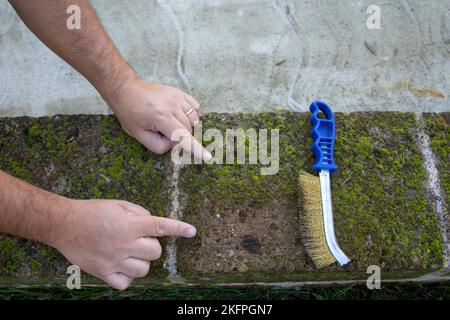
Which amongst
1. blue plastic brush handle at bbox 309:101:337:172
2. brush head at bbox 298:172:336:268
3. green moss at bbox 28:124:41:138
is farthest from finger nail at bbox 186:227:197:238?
green moss at bbox 28:124:41:138

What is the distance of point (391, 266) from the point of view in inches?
66.8

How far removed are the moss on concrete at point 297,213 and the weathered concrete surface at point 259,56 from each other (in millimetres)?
696

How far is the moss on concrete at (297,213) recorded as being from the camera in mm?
1687

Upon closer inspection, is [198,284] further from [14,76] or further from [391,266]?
[14,76]

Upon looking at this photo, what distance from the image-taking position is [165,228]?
64.3 inches

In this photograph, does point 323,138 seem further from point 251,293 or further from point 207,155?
point 251,293

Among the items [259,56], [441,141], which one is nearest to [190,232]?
[441,141]

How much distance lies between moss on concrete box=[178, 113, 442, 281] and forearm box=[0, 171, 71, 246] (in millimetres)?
448

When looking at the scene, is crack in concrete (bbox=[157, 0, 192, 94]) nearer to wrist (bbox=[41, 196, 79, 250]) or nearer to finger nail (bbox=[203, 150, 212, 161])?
finger nail (bbox=[203, 150, 212, 161])

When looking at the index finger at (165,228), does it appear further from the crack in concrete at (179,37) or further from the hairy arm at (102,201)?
the crack in concrete at (179,37)

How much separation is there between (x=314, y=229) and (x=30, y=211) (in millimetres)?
983

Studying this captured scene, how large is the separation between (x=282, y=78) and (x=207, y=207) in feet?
3.41

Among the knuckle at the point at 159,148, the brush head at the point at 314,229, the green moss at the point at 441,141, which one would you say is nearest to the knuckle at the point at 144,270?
the knuckle at the point at 159,148

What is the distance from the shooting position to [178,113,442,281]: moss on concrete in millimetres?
1687
